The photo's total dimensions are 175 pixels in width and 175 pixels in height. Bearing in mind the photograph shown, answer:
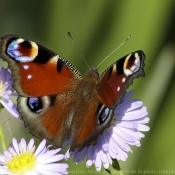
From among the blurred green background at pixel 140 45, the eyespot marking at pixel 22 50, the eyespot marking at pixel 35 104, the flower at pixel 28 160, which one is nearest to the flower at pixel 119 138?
the flower at pixel 28 160

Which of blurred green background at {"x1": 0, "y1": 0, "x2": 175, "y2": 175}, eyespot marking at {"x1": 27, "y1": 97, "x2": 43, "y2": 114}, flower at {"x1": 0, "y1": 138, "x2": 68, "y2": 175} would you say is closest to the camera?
flower at {"x1": 0, "y1": 138, "x2": 68, "y2": 175}

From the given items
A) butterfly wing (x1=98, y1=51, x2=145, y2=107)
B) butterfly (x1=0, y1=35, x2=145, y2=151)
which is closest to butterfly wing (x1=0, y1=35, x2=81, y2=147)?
butterfly (x1=0, y1=35, x2=145, y2=151)

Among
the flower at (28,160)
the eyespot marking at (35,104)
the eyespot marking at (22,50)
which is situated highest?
the eyespot marking at (22,50)

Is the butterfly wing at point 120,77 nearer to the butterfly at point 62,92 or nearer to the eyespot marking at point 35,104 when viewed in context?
the butterfly at point 62,92

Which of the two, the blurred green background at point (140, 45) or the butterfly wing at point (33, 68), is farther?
the blurred green background at point (140, 45)

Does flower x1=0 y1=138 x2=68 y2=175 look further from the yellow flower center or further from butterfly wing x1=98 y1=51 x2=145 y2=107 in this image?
butterfly wing x1=98 y1=51 x2=145 y2=107

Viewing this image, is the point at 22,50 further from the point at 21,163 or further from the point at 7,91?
the point at 21,163
